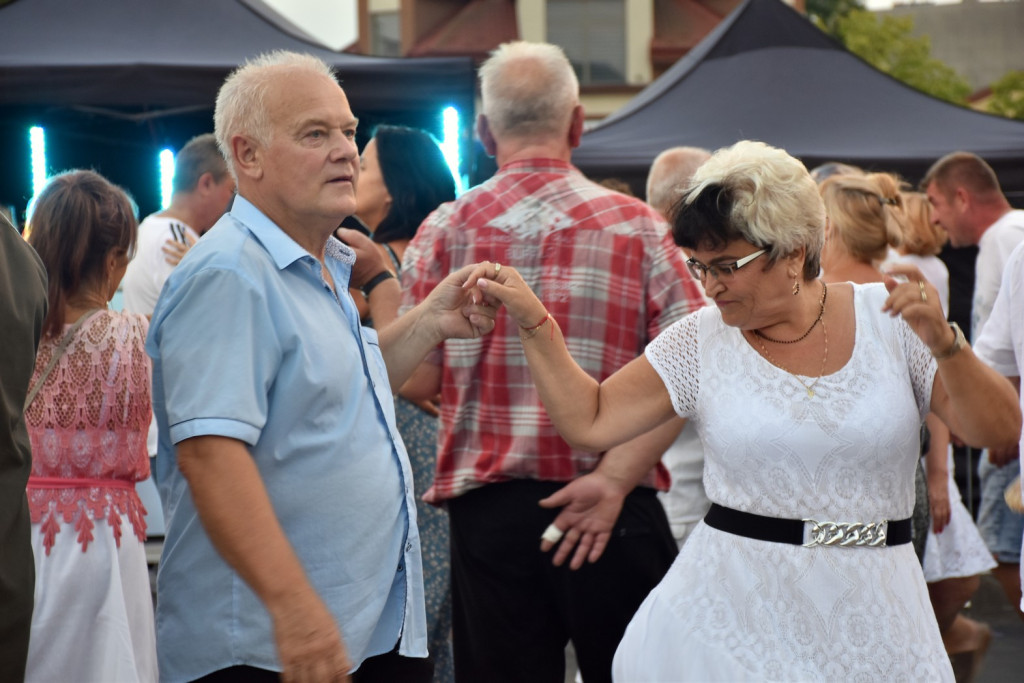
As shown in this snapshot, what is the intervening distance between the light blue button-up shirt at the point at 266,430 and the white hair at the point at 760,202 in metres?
0.85

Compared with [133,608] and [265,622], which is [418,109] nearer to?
[133,608]

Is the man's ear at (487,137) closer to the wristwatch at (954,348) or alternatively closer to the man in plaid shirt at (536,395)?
the man in plaid shirt at (536,395)

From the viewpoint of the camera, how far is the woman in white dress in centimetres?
260

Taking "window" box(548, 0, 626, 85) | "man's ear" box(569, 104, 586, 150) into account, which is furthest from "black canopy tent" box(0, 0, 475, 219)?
"window" box(548, 0, 626, 85)

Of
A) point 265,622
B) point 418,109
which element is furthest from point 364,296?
point 418,109

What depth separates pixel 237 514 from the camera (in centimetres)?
214

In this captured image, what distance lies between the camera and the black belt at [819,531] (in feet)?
8.61

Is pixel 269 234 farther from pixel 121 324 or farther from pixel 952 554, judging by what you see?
pixel 952 554

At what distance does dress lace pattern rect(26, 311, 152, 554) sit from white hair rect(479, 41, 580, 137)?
4.32ft

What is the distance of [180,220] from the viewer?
19.9 ft

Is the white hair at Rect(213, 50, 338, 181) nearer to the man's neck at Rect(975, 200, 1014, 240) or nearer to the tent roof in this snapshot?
the tent roof

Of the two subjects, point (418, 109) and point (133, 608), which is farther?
point (418, 109)

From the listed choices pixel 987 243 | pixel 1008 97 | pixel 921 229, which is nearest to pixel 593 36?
pixel 1008 97

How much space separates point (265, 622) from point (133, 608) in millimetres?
1622
